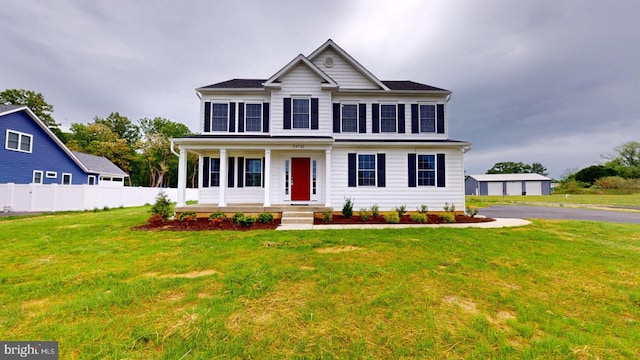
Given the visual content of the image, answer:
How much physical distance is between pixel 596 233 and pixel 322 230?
357 inches

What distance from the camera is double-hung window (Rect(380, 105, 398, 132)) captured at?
38.6 feet

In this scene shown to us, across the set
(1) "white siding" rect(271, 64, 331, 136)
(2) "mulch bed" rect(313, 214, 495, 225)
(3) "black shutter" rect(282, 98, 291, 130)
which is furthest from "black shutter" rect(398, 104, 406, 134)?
(3) "black shutter" rect(282, 98, 291, 130)

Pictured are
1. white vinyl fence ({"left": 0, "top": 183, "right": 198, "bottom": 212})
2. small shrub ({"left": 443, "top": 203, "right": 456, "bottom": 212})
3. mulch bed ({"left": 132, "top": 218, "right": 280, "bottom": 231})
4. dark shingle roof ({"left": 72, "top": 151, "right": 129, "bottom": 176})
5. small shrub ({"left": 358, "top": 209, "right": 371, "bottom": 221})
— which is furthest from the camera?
dark shingle roof ({"left": 72, "top": 151, "right": 129, "bottom": 176})

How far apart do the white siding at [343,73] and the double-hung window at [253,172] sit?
5.81m

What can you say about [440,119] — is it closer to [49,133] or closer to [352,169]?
[352,169]

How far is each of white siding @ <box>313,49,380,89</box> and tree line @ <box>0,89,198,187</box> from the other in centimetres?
2529

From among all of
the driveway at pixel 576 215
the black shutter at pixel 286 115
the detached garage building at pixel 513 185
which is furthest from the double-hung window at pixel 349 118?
the detached garage building at pixel 513 185

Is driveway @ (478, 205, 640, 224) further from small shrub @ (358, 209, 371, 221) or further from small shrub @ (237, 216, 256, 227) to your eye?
small shrub @ (237, 216, 256, 227)

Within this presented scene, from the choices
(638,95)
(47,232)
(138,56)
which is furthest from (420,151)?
(638,95)

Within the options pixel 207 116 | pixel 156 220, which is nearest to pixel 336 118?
pixel 207 116

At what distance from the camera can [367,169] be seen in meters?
11.0

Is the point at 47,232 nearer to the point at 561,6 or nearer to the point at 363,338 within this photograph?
the point at 363,338

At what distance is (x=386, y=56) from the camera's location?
1755 centimetres

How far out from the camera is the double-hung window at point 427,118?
1181 centimetres
